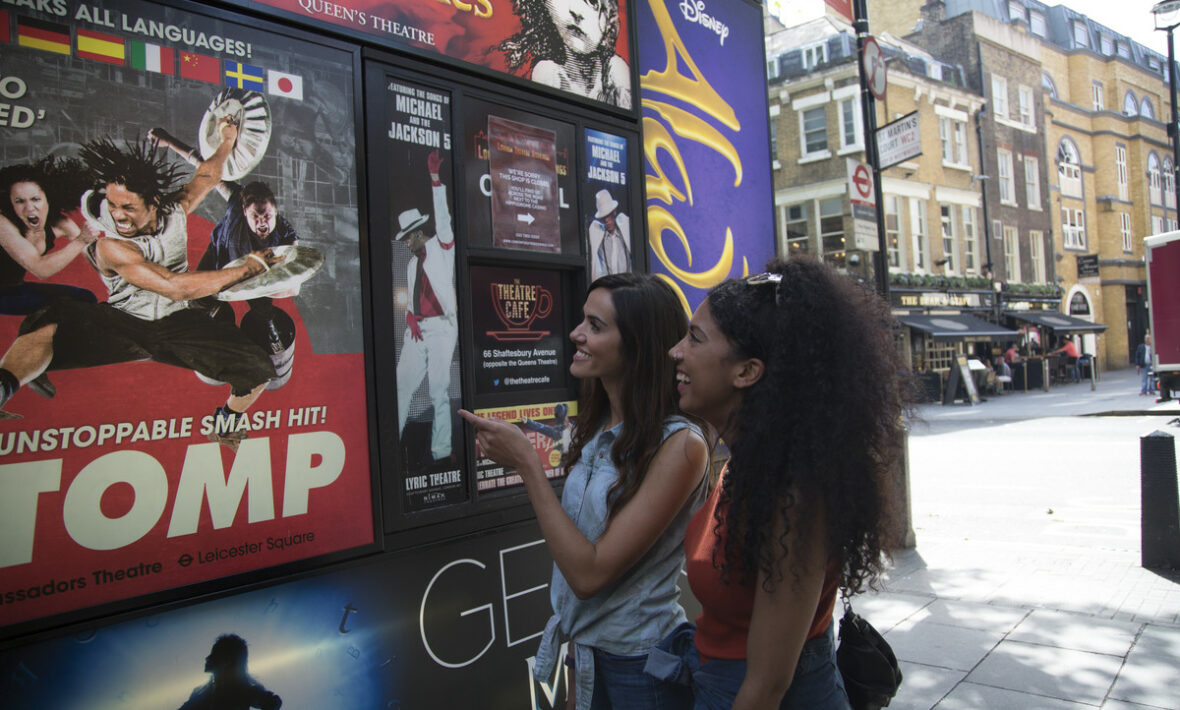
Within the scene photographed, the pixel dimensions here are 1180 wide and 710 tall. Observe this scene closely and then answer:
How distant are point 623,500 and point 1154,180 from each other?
49973 millimetres

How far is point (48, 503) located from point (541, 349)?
2120 mm

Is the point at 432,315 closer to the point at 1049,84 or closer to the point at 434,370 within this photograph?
the point at 434,370

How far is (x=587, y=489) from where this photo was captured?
2223mm

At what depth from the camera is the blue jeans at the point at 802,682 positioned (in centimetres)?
175

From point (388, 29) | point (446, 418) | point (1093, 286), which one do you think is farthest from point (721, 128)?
point (1093, 286)

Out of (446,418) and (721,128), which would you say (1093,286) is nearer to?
(721,128)

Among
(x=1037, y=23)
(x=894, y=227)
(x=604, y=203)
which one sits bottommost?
(x=604, y=203)

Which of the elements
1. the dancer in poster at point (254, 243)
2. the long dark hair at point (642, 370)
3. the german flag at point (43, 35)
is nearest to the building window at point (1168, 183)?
the long dark hair at point (642, 370)

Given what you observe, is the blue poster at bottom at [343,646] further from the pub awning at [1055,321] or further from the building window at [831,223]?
the pub awning at [1055,321]

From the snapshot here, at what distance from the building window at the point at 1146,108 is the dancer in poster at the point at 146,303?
2026 inches

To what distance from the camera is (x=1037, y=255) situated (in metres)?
33.3

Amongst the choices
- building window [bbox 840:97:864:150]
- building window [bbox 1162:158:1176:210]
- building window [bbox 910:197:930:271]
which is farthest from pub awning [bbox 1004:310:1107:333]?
building window [bbox 1162:158:1176:210]

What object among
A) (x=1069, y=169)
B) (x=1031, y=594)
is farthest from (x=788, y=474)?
(x=1069, y=169)

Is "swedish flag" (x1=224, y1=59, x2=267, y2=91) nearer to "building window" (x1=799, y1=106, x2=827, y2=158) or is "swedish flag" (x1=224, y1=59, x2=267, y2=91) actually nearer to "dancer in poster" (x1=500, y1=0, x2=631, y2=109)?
"dancer in poster" (x1=500, y1=0, x2=631, y2=109)
